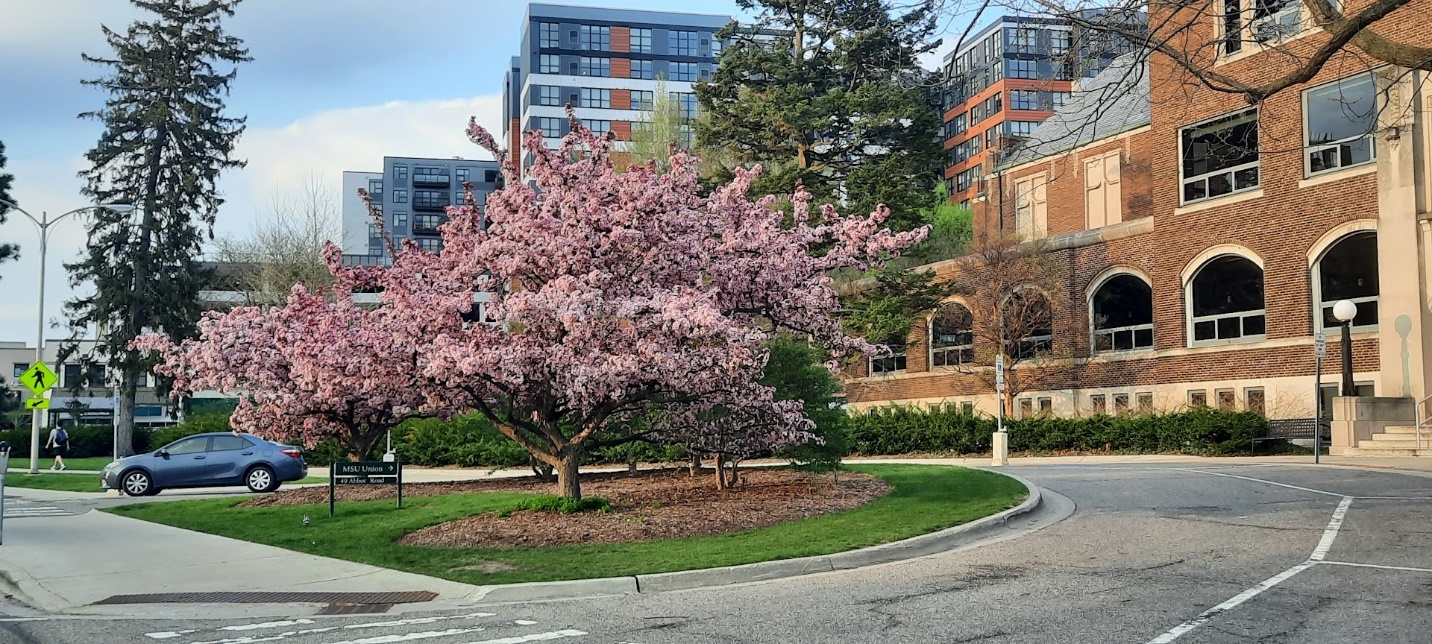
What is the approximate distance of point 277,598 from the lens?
11086 mm

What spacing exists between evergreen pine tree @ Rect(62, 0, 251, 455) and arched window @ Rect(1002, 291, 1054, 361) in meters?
34.0

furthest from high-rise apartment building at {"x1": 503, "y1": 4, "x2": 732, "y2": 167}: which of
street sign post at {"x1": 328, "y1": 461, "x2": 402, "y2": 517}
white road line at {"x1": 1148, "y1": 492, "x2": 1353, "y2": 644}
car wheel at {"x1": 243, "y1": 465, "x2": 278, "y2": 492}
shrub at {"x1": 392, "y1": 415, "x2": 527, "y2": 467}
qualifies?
white road line at {"x1": 1148, "y1": 492, "x2": 1353, "y2": 644}

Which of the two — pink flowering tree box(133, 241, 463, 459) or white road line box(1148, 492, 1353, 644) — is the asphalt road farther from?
pink flowering tree box(133, 241, 463, 459)

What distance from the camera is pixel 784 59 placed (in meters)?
42.7

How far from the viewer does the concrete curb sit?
36.2 feet

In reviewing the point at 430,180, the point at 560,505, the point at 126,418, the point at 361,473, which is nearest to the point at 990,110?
the point at 430,180

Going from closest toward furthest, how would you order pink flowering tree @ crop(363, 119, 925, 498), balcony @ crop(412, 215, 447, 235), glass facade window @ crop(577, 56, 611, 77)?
pink flowering tree @ crop(363, 119, 925, 498) < glass facade window @ crop(577, 56, 611, 77) < balcony @ crop(412, 215, 447, 235)

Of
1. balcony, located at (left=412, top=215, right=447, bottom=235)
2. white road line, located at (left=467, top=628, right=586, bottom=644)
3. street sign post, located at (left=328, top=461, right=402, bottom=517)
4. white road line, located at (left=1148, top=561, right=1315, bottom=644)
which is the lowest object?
white road line, located at (left=467, top=628, right=586, bottom=644)

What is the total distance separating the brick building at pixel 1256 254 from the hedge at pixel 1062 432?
2783 mm

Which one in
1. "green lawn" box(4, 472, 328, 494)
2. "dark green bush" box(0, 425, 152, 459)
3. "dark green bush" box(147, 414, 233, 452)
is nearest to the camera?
"green lawn" box(4, 472, 328, 494)

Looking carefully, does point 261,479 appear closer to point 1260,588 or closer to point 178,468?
point 178,468

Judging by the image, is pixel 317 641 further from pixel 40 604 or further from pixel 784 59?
pixel 784 59

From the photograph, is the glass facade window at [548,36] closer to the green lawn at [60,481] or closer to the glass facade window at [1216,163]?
the green lawn at [60,481]

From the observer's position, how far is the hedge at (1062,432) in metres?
29.5
